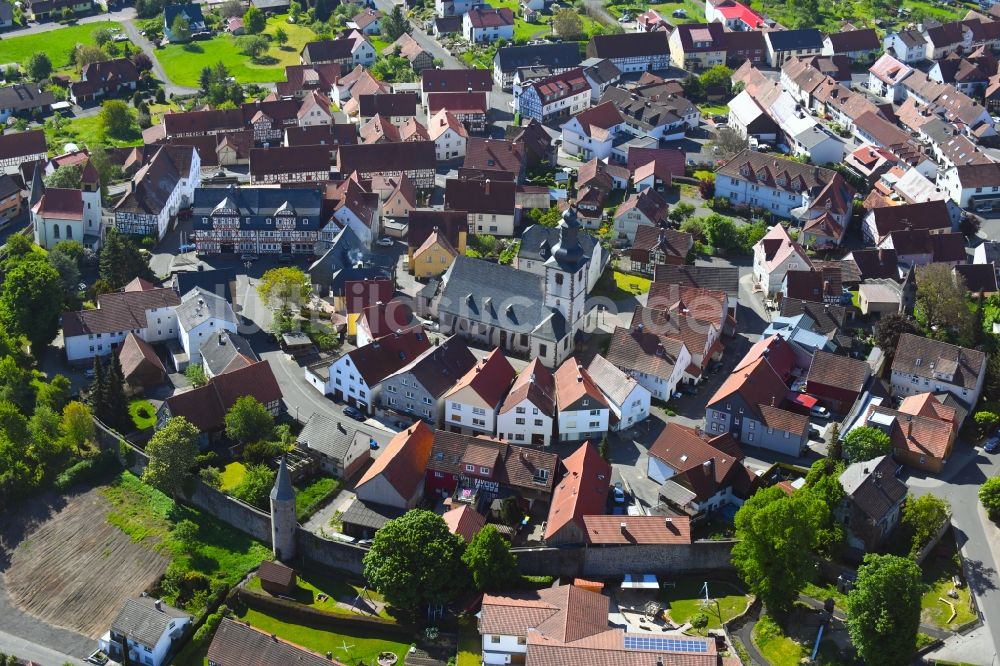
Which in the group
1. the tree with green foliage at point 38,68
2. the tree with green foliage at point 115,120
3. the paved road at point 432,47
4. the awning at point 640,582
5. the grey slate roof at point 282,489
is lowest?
the paved road at point 432,47

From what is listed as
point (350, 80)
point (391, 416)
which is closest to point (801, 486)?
point (391, 416)

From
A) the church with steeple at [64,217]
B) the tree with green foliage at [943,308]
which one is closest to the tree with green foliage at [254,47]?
the church with steeple at [64,217]

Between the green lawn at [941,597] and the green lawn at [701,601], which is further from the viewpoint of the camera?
the green lawn at [701,601]

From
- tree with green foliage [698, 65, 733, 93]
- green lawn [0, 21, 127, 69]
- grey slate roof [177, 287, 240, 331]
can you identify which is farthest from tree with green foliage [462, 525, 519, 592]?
green lawn [0, 21, 127, 69]

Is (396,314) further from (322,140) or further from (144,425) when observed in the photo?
(322,140)

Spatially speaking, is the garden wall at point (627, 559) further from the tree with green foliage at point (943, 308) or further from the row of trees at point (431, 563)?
the tree with green foliage at point (943, 308)

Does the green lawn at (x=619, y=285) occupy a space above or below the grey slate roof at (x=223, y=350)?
below
